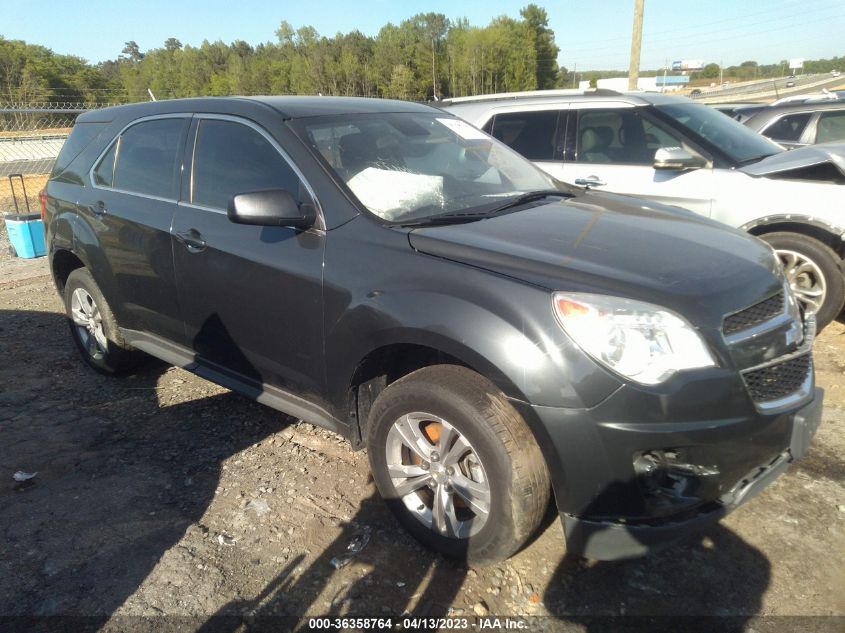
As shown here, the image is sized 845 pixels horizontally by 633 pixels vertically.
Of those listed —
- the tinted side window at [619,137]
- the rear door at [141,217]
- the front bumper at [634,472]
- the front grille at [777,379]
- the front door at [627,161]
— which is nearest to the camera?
the front bumper at [634,472]

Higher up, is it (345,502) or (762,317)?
(762,317)

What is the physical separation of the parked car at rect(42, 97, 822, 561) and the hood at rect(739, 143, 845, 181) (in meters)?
1.96

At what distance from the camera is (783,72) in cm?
9712

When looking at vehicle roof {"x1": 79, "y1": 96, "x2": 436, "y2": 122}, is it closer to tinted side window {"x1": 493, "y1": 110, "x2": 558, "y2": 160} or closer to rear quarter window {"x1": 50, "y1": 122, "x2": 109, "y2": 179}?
rear quarter window {"x1": 50, "y1": 122, "x2": 109, "y2": 179}

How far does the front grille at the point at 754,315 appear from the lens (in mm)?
2275

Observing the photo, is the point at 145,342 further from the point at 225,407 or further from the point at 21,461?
the point at 21,461

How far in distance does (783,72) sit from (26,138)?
108941 mm

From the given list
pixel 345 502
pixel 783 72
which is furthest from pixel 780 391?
pixel 783 72

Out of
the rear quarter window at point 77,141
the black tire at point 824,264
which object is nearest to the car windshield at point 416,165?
the rear quarter window at point 77,141

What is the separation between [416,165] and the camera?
10.8 ft

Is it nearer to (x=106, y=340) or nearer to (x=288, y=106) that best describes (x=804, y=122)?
(x=288, y=106)

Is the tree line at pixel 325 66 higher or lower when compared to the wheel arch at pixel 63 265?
higher

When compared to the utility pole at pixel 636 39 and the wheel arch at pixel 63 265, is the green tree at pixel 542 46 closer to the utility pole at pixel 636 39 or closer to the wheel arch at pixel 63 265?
the utility pole at pixel 636 39

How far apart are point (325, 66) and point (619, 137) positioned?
47.7 meters
